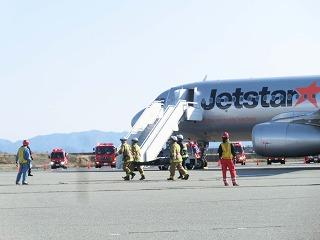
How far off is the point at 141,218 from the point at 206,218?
115cm

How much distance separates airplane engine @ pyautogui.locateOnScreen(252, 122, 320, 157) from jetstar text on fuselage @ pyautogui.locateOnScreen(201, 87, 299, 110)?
328cm

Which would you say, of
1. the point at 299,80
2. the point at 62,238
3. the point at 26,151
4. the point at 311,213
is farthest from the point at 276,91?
the point at 62,238

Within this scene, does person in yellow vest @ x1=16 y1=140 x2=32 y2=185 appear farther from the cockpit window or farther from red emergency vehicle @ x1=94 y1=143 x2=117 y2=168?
red emergency vehicle @ x1=94 y1=143 x2=117 y2=168

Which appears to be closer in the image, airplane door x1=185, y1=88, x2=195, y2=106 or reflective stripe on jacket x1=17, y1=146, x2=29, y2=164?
reflective stripe on jacket x1=17, y1=146, x2=29, y2=164

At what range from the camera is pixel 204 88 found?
44.8 m

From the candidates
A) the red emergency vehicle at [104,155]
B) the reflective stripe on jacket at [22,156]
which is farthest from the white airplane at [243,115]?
the red emergency vehicle at [104,155]

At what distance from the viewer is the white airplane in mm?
37969

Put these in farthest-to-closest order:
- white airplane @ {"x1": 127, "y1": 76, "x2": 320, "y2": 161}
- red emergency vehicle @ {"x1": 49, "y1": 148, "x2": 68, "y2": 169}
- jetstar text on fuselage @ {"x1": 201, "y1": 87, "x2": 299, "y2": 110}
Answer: red emergency vehicle @ {"x1": 49, "y1": 148, "x2": 68, "y2": 169}
jetstar text on fuselage @ {"x1": 201, "y1": 87, "x2": 299, "y2": 110}
white airplane @ {"x1": 127, "y1": 76, "x2": 320, "y2": 161}

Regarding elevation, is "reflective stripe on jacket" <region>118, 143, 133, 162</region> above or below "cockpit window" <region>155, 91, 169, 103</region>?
below

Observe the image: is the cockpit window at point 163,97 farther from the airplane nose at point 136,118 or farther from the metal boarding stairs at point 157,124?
the airplane nose at point 136,118

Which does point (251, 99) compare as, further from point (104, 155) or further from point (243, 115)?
point (104, 155)

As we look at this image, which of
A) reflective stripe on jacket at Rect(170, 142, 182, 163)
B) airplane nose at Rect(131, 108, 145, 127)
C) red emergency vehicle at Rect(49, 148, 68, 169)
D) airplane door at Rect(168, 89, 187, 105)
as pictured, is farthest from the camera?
red emergency vehicle at Rect(49, 148, 68, 169)

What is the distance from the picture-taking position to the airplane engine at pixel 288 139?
3762 centimetres

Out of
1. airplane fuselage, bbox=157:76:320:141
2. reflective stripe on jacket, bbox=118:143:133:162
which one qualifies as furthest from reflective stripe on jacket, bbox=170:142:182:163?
airplane fuselage, bbox=157:76:320:141
